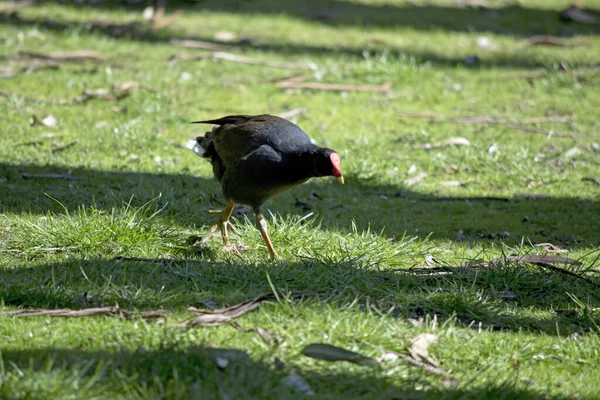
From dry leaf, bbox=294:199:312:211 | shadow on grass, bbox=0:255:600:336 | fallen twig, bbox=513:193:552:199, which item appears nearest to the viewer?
shadow on grass, bbox=0:255:600:336

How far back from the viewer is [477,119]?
9.03m

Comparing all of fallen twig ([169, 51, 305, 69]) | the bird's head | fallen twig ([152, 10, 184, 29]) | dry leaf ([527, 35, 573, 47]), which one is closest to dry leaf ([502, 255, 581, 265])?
the bird's head

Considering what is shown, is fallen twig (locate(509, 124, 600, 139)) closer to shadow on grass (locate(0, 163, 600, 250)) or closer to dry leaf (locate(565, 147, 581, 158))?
dry leaf (locate(565, 147, 581, 158))

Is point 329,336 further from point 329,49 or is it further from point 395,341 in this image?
point 329,49

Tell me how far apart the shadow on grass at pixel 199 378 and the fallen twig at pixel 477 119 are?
19.0ft

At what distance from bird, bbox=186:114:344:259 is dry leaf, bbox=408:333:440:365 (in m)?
1.47

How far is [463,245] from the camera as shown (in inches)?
234

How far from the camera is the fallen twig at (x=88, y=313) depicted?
3.89 meters

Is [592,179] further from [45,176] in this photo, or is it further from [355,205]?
[45,176]

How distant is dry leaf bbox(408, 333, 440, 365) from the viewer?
→ 148 inches

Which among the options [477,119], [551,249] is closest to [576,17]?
[477,119]

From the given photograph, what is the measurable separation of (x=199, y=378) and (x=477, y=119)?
21.5 ft

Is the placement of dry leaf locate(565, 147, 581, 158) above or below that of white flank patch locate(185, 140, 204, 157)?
below

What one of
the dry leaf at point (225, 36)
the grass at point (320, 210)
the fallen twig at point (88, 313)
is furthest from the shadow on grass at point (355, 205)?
the dry leaf at point (225, 36)
